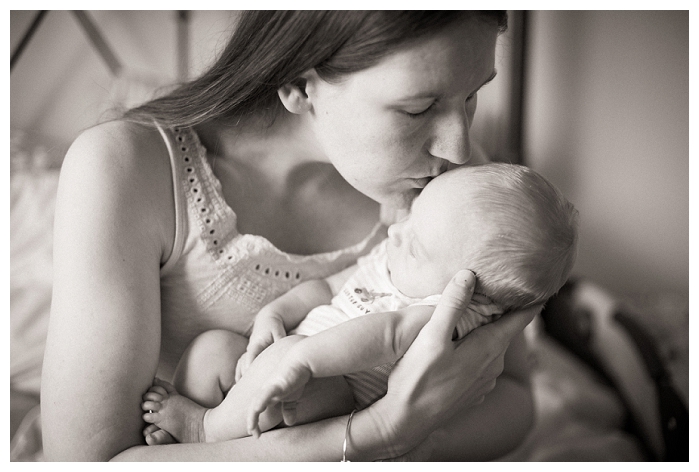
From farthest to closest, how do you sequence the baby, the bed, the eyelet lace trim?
the bed, the eyelet lace trim, the baby

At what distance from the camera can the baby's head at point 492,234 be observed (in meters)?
0.98

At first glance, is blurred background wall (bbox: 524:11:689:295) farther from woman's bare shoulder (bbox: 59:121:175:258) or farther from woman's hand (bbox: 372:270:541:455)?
woman's bare shoulder (bbox: 59:121:175:258)

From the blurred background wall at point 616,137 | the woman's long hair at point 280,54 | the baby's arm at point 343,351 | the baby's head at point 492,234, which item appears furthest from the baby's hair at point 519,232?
the blurred background wall at point 616,137

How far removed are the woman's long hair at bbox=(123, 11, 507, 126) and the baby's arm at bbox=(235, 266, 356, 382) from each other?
0.37 m

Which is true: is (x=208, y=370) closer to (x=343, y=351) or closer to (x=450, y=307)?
(x=343, y=351)

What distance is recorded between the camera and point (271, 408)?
3.18 feet

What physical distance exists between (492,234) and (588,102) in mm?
1795

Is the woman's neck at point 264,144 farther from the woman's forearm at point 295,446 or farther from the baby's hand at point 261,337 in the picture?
the woman's forearm at point 295,446

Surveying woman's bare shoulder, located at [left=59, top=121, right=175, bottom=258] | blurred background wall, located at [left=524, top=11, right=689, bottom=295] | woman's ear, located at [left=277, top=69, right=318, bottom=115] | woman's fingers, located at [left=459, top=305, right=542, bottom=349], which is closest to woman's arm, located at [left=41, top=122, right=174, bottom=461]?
woman's bare shoulder, located at [left=59, top=121, right=175, bottom=258]

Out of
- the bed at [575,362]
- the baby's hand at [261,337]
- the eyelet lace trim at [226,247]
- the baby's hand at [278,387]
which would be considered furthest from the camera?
the bed at [575,362]

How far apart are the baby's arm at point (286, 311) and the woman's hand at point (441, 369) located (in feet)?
0.76

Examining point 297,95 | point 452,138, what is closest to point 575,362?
point 452,138

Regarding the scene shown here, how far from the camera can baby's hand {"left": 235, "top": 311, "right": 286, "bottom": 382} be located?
105cm
